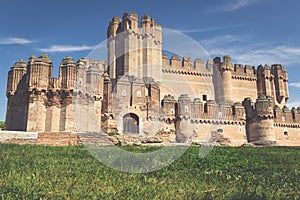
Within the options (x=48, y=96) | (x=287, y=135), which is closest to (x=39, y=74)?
(x=48, y=96)

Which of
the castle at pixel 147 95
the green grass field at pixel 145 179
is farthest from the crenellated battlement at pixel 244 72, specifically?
the green grass field at pixel 145 179

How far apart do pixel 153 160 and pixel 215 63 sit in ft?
113

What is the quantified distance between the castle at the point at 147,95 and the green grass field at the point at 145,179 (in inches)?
366

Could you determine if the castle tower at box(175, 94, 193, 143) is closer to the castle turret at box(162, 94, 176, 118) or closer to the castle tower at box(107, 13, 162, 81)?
the castle turret at box(162, 94, 176, 118)

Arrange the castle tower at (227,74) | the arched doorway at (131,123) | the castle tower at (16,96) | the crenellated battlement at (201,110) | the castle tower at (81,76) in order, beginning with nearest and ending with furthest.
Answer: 1. the castle tower at (81,76)
2. the castle tower at (16,96)
3. the arched doorway at (131,123)
4. the crenellated battlement at (201,110)
5. the castle tower at (227,74)

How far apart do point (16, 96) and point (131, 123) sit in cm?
975

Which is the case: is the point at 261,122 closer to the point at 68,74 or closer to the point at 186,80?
the point at 186,80

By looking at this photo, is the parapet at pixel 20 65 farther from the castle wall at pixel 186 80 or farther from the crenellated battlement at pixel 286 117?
the crenellated battlement at pixel 286 117

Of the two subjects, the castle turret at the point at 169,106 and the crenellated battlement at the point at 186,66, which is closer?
the castle turret at the point at 169,106

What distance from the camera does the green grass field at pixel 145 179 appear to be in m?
6.81

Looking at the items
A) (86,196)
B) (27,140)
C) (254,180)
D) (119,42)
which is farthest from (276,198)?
(119,42)

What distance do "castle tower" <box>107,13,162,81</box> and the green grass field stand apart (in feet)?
74.4

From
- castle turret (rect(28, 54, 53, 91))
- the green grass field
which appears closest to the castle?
castle turret (rect(28, 54, 53, 91))

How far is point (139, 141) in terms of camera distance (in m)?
19.4
